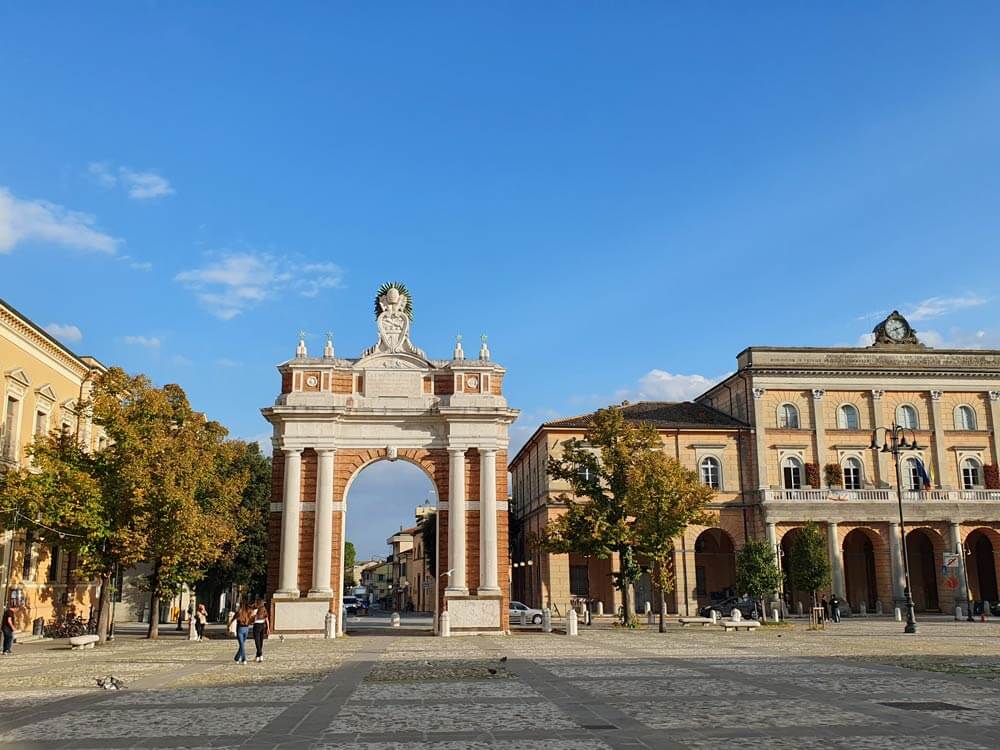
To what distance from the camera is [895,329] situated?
57906mm

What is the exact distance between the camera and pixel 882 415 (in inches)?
2151

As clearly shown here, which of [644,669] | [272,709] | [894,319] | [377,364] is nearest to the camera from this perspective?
[272,709]

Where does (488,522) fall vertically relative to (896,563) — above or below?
above

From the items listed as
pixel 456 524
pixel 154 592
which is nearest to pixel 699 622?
pixel 456 524

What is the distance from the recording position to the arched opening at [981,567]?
55.3 metres

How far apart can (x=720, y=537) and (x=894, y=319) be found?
18270 mm

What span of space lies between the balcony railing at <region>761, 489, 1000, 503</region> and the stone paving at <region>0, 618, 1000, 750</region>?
26.5 m

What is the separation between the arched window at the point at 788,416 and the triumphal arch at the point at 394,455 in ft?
79.4

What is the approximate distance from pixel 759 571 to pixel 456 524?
1577 cm

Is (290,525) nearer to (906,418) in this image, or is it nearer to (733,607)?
(733,607)

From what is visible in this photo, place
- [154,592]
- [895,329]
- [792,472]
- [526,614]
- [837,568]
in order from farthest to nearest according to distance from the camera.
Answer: [895,329], [792,472], [837,568], [526,614], [154,592]

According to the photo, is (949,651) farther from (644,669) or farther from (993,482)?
(993,482)

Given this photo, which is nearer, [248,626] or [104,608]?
[248,626]

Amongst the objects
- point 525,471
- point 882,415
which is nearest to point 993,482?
point 882,415
